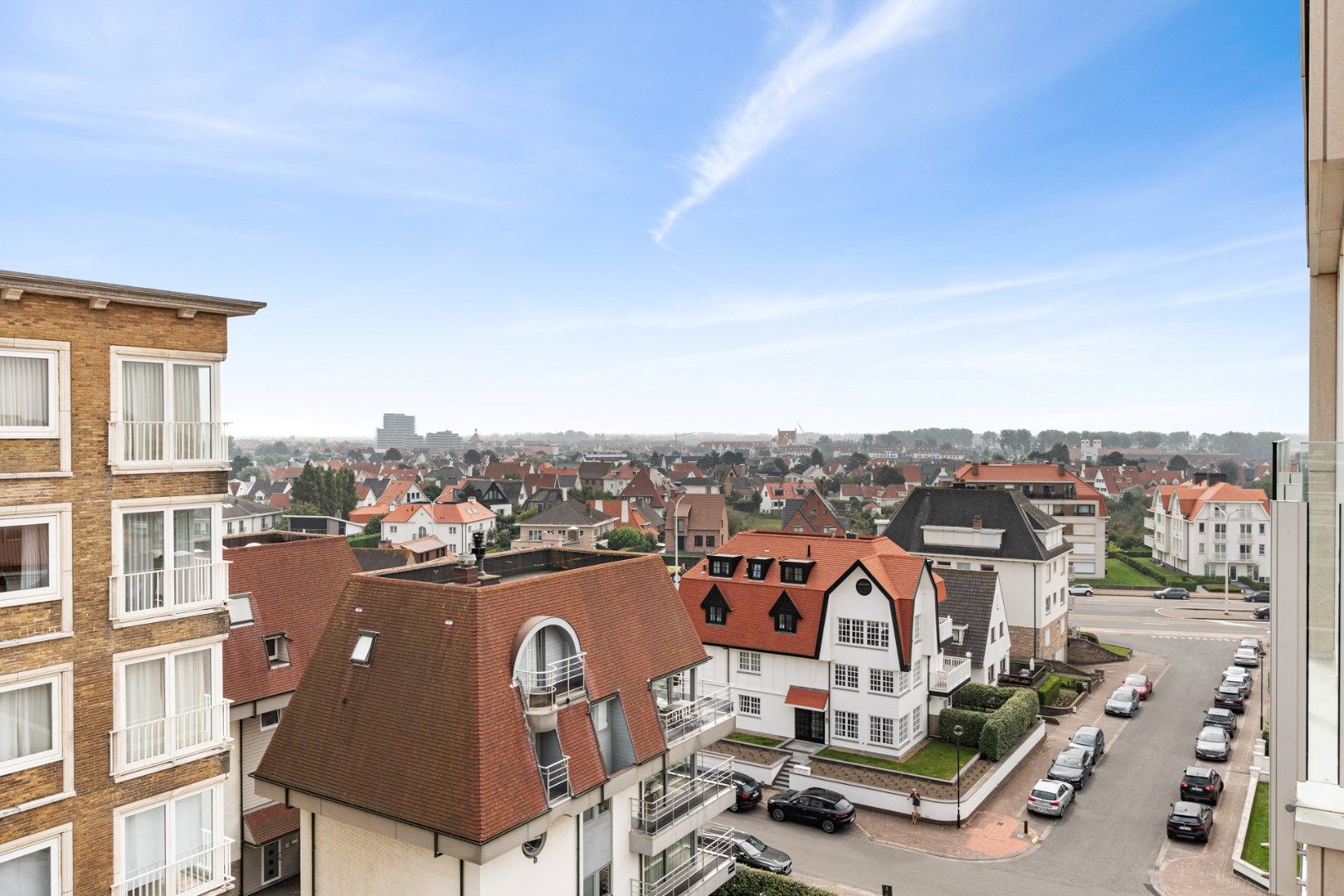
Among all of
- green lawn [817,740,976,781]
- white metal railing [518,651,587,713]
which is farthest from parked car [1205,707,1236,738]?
white metal railing [518,651,587,713]

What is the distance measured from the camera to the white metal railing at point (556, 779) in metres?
16.8

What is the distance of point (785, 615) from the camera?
118 feet

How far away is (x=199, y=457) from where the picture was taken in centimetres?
1566

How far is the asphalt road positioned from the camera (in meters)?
25.6

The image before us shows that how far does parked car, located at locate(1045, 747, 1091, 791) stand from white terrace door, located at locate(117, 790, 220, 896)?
29.3 meters

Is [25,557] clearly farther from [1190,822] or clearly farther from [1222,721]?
[1222,721]

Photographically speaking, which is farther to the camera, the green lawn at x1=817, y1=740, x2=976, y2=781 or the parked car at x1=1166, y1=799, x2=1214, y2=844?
the green lawn at x1=817, y1=740, x2=976, y2=781

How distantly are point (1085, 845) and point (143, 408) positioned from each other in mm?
30364

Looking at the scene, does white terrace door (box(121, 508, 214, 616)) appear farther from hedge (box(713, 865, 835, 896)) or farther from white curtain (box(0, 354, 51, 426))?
hedge (box(713, 865, 835, 896))

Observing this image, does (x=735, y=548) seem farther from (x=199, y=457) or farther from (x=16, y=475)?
(x=16, y=475)

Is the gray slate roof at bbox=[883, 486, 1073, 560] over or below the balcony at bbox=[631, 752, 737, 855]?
over

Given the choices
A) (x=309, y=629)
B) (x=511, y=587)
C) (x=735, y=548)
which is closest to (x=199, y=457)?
(x=511, y=587)

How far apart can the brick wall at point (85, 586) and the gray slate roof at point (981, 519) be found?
151 ft

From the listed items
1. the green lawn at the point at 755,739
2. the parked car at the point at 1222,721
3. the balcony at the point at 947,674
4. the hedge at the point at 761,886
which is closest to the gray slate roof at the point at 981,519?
the parked car at the point at 1222,721
